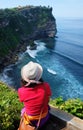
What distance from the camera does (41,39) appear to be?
152000 millimetres

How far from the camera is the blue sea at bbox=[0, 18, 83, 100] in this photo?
229 ft

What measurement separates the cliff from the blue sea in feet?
18.0

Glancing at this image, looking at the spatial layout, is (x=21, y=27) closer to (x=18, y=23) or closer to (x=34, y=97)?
(x=18, y=23)

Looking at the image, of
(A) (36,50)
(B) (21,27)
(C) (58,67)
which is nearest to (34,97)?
(C) (58,67)

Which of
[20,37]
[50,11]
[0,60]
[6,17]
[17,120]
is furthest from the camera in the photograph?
[50,11]

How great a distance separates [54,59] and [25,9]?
60.8 metres

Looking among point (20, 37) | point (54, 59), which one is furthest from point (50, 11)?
point (54, 59)

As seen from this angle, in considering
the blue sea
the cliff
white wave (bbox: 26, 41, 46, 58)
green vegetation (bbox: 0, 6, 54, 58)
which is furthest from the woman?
white wave (bbox: 26, 41, 46, 58)

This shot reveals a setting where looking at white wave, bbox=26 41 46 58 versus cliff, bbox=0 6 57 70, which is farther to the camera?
cliff, bbox=0 6 57 70

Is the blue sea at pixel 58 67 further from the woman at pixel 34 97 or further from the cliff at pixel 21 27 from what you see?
the woman at pixel 34 97

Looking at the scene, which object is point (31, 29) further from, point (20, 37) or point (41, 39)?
point (20, 37)

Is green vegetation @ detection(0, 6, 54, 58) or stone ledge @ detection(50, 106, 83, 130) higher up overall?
stone ledge @ detection(50, 106, 83, 130)

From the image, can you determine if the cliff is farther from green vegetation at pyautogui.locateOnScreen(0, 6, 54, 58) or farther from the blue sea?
the blue sea

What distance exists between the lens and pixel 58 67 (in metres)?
92.3
